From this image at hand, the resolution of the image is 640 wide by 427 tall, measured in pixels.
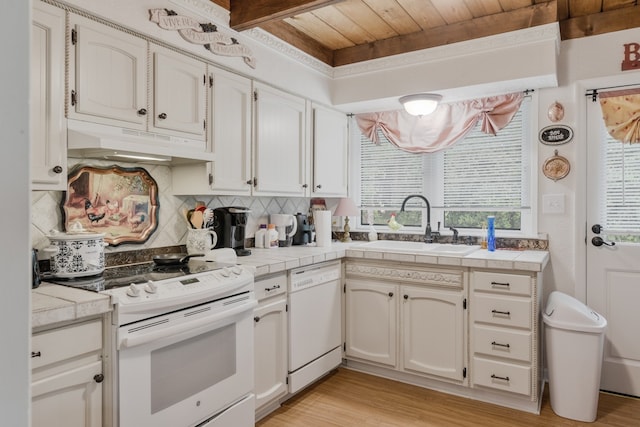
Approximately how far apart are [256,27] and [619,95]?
243 cm

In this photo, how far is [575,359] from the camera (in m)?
2.41

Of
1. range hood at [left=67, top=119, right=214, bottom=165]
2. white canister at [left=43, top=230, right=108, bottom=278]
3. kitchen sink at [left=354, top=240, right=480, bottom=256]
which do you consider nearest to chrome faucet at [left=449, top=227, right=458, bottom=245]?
kitchen sink at [left=354, top=240, right=480, bottom=256]

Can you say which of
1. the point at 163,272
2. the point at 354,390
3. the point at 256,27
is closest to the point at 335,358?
the point at 354,390

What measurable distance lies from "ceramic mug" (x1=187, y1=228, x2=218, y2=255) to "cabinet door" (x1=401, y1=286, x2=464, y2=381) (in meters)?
1.37

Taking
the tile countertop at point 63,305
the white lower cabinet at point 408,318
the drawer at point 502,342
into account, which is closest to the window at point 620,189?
the drawer at point 502,342

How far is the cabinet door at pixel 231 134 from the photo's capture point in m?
2.45

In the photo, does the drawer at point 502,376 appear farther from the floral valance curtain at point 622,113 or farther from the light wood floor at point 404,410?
the floral valance curtain at point 622,113

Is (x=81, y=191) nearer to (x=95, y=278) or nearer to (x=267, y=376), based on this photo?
(x=95, y=278)

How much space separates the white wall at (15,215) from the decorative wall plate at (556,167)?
3.20m

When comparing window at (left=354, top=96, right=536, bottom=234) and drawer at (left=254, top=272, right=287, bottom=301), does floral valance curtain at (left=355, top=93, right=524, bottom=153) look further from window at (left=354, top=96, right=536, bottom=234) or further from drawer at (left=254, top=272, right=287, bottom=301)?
drawer at (left=254, top=272, right=287, bottom=301)

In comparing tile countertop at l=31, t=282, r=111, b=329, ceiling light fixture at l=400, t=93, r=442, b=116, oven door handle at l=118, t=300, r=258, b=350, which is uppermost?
ceiling light fixture at l=400, t=93, r=442, b=116

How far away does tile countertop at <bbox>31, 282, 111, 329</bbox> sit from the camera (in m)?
1.30

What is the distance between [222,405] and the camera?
1.95m

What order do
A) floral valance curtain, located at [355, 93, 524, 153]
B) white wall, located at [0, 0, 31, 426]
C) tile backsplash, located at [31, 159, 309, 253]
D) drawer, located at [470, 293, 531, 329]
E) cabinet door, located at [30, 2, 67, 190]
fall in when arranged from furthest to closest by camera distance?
floral valance curtain, located at [355, 93, 524, 153] < drawer, located at [470, 293, 531, 329] < tile backsplash, located at [31, 159, 309, 253] < cabinet door, located at [30, 2, 67, 190] < white wall, located at [0, 0, 31, 426]
